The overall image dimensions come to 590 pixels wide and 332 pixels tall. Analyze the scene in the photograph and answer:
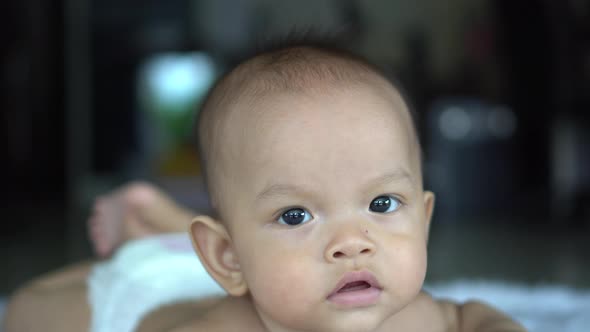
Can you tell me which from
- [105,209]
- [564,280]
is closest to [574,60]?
[564,280]

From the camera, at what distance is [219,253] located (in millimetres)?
796

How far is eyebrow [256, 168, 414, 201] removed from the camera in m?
0.70

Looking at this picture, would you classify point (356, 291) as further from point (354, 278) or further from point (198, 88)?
point (198, 88)

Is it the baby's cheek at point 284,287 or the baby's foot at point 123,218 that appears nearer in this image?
the baby's cheek at point 284,287

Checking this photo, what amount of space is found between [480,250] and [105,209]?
1.62 m

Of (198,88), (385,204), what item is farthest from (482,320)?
(198,88)

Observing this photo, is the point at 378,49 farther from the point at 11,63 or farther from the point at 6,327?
the point at 6,327

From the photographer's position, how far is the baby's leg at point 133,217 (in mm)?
1349

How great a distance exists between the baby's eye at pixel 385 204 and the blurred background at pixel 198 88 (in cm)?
285

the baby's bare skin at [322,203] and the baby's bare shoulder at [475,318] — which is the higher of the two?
the baby's bare skin at [322,203]

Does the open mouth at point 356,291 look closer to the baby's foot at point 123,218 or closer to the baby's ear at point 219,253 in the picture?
the baby's ear at point 219,253

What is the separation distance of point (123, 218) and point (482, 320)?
0.77 metres

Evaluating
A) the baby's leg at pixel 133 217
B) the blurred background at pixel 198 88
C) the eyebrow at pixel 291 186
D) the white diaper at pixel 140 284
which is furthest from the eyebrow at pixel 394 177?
the blurred background at pixel 198 88

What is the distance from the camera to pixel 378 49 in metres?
4.51
